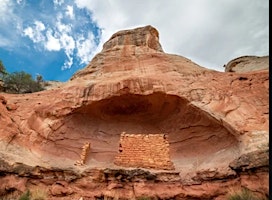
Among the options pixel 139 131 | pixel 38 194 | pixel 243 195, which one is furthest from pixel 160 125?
pixel 38 194

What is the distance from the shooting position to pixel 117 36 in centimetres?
1630

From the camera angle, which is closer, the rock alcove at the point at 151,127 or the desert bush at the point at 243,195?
the desert bush at the point at 243,195

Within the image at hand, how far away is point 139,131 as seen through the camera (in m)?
11.7

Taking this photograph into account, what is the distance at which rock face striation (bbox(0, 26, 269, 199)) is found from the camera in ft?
24.7

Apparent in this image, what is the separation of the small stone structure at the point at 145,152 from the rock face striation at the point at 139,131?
35 mm

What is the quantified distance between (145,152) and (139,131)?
301 cm

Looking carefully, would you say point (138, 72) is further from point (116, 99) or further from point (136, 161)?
point (136, 161)

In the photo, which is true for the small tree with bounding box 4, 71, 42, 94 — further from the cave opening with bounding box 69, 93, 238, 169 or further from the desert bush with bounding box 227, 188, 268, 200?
the desert bush with bounding box 227, 188, 268, 200

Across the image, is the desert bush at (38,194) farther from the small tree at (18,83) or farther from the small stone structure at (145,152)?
the small tree at (18,83)

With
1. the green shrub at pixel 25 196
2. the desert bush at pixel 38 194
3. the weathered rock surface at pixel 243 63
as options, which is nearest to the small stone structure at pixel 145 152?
the desert bush at pixel 38 194

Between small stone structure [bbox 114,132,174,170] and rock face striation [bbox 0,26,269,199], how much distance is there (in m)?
0.04

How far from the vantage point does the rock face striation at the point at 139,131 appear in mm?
7520

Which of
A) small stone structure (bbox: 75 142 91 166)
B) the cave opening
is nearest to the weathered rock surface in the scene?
the cave opening

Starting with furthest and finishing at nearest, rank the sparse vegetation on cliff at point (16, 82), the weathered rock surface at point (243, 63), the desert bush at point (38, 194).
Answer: the weathered rock surface at point (243, 63), the sparse vegetation on cliff at point (16, 82), the desert bush at point (38, 194)
